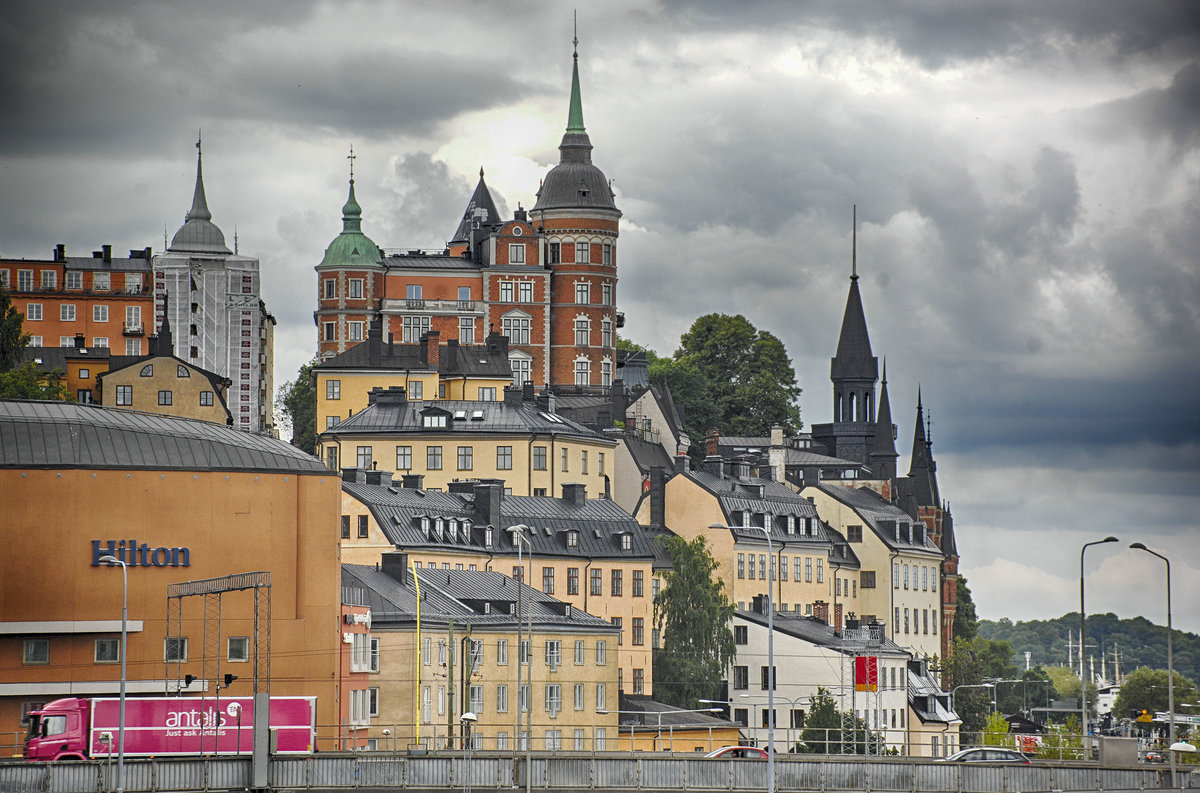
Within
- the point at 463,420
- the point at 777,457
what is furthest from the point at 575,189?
the point at 463,420

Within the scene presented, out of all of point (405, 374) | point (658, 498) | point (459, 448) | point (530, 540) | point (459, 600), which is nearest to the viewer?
point (459, 600)

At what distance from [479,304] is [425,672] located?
88134 millimetres

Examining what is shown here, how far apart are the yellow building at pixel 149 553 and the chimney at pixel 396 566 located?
13330 mm

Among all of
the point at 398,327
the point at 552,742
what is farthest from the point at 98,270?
the point at 552,742

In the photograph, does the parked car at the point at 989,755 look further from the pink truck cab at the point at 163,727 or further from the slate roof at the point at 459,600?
the pink truck cab at the point at 163,727

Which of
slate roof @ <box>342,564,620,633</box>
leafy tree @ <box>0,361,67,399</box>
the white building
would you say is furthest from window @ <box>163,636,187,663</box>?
the white building

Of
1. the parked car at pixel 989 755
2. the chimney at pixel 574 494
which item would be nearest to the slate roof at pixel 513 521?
the chimney at pixel 574 494

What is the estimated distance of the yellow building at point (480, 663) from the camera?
98.6 metres

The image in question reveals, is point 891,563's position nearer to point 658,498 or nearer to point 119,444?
point 658,498

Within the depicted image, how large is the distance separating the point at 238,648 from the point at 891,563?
82.2m

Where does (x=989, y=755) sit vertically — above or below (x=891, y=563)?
below

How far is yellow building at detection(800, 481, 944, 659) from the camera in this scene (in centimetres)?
16362

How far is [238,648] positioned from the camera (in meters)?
89.4

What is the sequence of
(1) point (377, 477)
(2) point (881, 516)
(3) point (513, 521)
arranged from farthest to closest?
(2) point (881, 516)
(1) point (377, 477)
(3) point (513, 521)
